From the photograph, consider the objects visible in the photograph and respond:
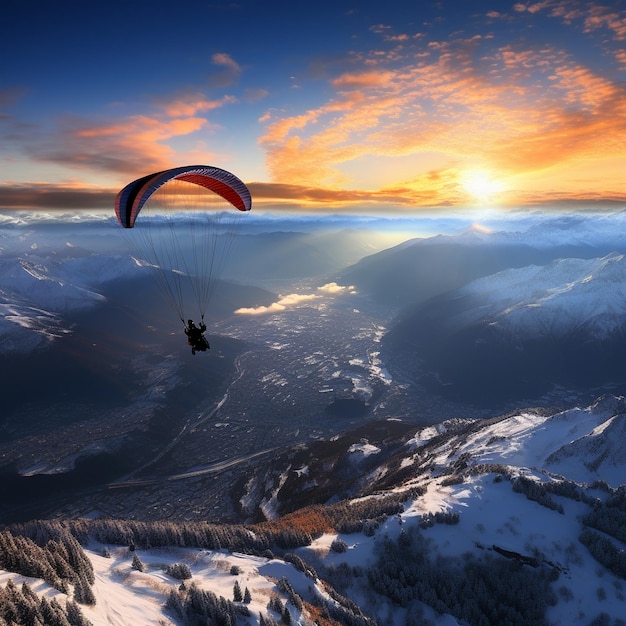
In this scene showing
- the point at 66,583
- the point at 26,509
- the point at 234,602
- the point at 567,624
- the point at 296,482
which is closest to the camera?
the point at 66,583

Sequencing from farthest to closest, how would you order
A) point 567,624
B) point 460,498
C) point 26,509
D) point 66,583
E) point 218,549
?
point 26,509, point 460,498, point 218,549, point 567,624, point 66,583

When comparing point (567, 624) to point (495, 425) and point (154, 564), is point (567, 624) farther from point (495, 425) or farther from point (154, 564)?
point (495, 425)

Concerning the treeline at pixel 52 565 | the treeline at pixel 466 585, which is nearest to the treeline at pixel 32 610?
the treeline at pixel 52 565

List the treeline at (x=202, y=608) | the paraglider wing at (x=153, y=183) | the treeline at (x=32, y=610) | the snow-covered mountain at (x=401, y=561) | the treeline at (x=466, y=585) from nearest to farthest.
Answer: the treeline at (x=32, y=610) → the treeline at (x=202, y=608) → the paraglider wing at (x=153, y=183) → the snow-covered mountain at (x=401, y=561) → the treeline at (x=466, y=585)

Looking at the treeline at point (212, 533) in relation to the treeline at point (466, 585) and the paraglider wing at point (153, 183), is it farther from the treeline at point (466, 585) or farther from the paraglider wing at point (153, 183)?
the paraglider wing at point (153, 183)

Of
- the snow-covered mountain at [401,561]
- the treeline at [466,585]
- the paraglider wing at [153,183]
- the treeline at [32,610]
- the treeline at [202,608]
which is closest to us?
the treeline at [32,610]

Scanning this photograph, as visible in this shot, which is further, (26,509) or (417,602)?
(26,509)

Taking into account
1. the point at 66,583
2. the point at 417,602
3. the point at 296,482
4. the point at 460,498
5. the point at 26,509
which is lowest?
the point at 26,509

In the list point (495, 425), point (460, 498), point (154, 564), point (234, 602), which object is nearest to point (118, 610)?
point (234, 602)

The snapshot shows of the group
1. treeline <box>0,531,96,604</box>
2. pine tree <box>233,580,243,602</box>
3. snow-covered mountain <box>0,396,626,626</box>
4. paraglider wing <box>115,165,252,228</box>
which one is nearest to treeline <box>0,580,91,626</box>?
snow-covered mountain <box>0,396,626,626</box>
